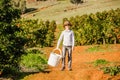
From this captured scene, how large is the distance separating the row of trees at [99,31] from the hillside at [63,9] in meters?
31.7

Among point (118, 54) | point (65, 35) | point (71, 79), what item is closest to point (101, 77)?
point (71, 79)

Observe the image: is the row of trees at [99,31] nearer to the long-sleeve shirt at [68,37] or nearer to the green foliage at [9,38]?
the long-sleeve shirt at [68,37]

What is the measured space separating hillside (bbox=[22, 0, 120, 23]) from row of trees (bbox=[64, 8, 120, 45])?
104ft

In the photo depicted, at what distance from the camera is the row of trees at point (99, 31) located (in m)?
33.7

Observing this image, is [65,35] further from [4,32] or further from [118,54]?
[118,54]

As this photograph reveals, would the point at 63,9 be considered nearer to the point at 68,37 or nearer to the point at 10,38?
the point at 68,37

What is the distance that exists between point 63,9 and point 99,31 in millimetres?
49002

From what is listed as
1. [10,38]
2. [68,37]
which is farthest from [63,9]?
[10,38]

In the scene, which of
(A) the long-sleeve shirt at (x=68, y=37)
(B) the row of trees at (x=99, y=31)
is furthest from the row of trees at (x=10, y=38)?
(B) the row of trees at (x=99, y=31)

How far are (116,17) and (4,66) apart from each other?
21873 millimetres

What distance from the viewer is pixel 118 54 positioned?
22.8m

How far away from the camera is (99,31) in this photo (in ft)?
112

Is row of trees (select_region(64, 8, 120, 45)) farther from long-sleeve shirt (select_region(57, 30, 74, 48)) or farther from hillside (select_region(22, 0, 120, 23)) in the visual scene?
hillside (select_region(22, 0, 120, 23))

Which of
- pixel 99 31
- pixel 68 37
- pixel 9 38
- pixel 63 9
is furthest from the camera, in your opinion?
pixel 63 9
